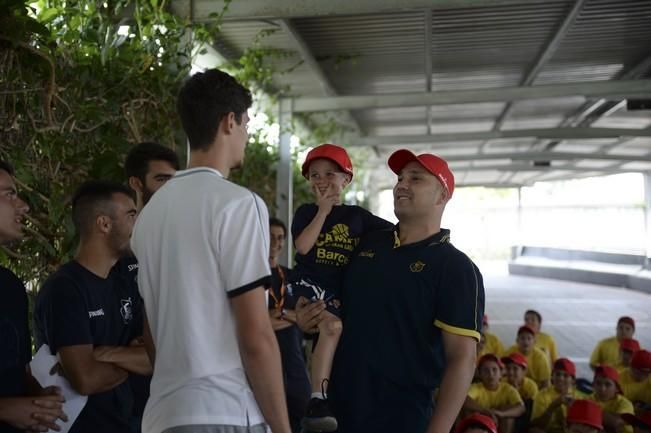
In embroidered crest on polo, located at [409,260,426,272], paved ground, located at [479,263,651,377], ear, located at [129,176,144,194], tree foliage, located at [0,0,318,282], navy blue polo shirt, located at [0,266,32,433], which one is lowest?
paved ground, located at [479,263,651,377]

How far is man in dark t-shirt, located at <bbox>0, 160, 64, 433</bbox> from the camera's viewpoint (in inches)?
80.1

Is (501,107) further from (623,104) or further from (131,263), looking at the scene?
(131,263)

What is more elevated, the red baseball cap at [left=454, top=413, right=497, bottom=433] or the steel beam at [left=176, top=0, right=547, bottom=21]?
the steel beam at [left=176, top=0, right=547, bottom=21]

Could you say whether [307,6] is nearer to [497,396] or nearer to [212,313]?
[497,396]

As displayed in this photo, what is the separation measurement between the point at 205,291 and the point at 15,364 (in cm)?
92

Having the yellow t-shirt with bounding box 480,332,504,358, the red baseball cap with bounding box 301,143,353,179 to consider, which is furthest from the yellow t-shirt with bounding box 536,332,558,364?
the red baseball cap with bounding box 301,143,353,179

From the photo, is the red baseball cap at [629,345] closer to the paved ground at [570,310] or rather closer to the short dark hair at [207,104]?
the paved ground at [570,310]

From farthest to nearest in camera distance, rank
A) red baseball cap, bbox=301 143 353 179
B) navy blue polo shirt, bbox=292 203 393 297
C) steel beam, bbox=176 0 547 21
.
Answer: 1. steel beam, bbox=176 0 547 21
2. red baseball cap, bbox=301 143 353 179
3. navy blue polo shirt, bbox=292 203 393 297

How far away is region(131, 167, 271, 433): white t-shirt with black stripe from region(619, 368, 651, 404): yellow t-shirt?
5.53 metres

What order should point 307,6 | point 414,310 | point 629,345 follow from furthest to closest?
1. point 629,345
2. point 307,6
3. point 414,310

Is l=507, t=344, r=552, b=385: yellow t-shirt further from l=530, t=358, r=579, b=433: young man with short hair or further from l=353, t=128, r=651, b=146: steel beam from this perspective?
l=353, t=128, r=651, b=146: steel beam

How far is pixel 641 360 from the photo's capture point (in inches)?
234

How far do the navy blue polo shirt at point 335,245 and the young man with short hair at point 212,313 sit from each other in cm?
99

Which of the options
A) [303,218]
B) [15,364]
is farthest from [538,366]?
[15,364]
